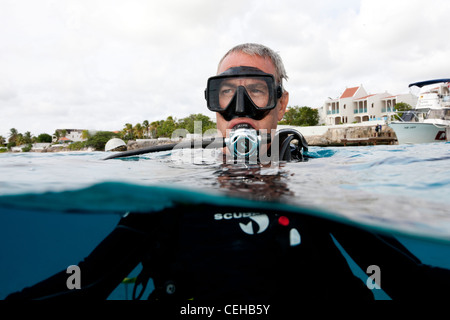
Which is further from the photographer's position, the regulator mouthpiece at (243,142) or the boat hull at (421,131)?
the boat hull at (421,131)

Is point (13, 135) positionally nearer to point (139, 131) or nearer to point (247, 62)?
point (139, 131)

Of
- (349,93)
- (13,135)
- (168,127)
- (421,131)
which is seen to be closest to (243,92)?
(421,131)

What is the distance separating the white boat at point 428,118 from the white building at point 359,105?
72.6ft

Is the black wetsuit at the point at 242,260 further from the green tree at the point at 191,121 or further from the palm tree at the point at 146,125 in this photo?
the palm tree at the point at 146,125

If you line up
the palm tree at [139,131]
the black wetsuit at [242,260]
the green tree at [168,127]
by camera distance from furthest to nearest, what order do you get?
the palm tree at [139,131] → the green tree at [168,127] → the black wetsuit at [242,260]

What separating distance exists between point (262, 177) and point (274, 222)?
483mm

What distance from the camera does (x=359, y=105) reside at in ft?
158

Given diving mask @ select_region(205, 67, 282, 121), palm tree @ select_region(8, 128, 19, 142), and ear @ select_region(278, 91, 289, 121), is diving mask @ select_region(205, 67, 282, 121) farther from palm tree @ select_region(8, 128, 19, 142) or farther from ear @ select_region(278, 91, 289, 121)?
palm tree @ select_region(8, 128, 19, 142)

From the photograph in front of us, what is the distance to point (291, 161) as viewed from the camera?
346 centimetres

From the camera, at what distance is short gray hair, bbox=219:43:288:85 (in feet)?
11.6

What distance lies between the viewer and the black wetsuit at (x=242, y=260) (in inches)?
91.4

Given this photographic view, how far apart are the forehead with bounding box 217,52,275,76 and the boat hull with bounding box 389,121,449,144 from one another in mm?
20548

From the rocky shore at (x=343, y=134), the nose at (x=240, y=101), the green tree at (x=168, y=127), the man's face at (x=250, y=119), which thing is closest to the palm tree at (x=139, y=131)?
the green tree at (x=168, y=127)

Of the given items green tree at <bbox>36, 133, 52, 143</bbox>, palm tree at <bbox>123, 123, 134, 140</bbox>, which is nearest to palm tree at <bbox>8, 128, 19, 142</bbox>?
green tree at <bbox>36, 133, 52, 143</bbox>
